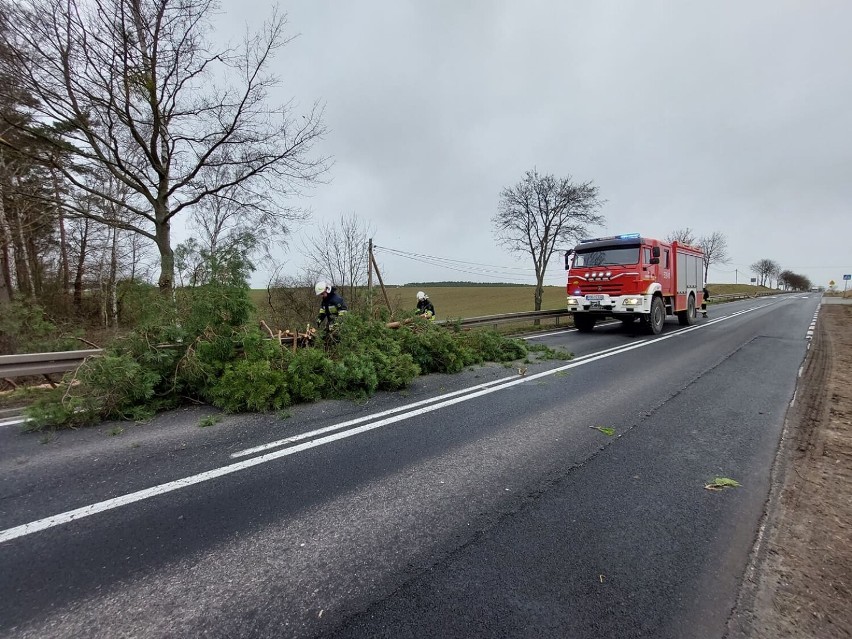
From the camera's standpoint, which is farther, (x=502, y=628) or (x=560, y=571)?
(x=560, y=571)

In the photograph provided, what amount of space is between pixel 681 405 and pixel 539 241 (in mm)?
18947

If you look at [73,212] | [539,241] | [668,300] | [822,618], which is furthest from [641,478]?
[539,241]

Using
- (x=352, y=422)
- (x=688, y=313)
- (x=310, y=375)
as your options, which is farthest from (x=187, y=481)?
(x=688, y=313)

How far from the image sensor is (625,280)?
11898 millimetres

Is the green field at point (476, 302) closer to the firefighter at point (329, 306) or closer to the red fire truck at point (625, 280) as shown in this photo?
the firefighter at point (329, 306)

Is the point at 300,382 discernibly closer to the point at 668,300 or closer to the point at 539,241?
the point at 668,300

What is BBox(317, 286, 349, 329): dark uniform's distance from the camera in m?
7.39

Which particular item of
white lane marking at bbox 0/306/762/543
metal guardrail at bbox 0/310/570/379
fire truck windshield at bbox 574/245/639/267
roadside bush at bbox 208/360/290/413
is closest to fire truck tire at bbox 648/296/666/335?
fire truck windshield at bbox 574/245/639/267

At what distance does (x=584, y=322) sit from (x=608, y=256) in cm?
273

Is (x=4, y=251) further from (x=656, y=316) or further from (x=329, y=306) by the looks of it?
(x=656, y=316)

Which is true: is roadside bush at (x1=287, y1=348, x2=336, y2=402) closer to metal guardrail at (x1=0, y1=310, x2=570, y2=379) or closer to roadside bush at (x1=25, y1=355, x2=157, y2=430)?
roadside bush at (x1=25, y1=355, x2=157, y2=430)

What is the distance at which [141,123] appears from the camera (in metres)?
10.5

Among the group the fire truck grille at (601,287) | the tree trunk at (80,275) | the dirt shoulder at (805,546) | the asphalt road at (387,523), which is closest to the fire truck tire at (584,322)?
the fire truck grille at (601,287)

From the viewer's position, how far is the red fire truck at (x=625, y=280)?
11930mm
